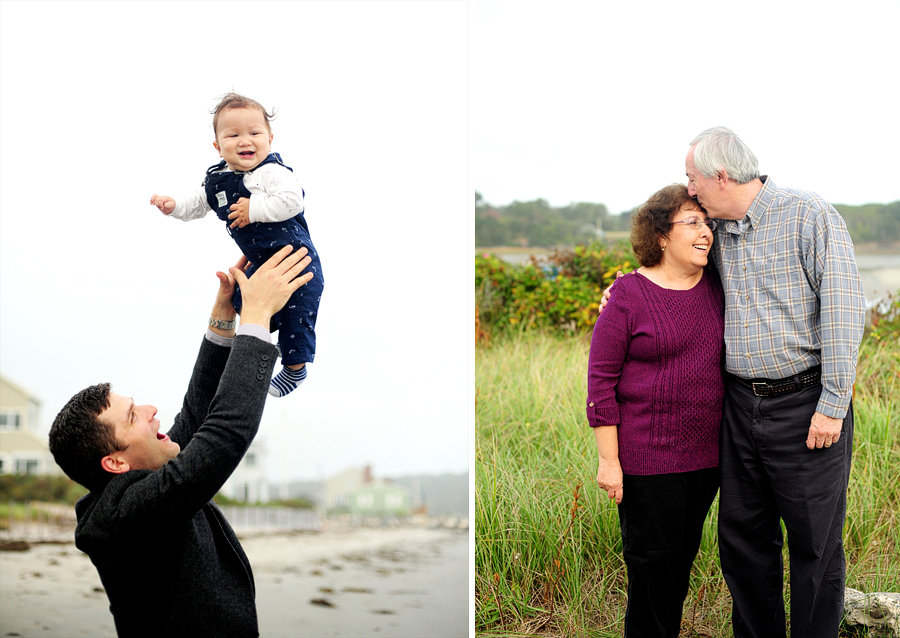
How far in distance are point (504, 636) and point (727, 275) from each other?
168 cm

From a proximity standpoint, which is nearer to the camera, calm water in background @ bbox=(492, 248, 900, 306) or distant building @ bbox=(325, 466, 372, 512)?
distant building @ bbox=(325, 466, 372, 512)

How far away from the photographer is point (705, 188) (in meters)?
1.99

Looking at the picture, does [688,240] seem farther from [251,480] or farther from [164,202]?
[251,480]

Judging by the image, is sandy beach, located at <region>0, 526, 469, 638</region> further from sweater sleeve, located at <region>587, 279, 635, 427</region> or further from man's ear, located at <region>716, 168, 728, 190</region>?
man's ear, located at <region>716, 168, 728, 190</region>

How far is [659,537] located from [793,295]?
0.76m

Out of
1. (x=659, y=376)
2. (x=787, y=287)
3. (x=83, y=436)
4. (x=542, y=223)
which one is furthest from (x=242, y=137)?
(x=542, y=223)

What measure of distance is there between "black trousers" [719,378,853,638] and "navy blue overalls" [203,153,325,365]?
121 cm

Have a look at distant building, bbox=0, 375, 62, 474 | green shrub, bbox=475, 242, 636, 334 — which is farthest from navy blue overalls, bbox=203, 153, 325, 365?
green shrub, bbox=475, 242, 636, 334

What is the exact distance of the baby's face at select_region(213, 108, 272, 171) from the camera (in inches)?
60.9

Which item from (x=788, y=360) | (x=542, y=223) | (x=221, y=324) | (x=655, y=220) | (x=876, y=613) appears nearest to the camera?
(x=221, y=324)

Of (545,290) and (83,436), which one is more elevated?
(545,290)

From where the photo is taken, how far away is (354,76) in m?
2.83

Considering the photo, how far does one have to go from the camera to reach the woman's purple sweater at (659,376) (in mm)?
1961

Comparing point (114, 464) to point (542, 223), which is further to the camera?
point (542, 223)
